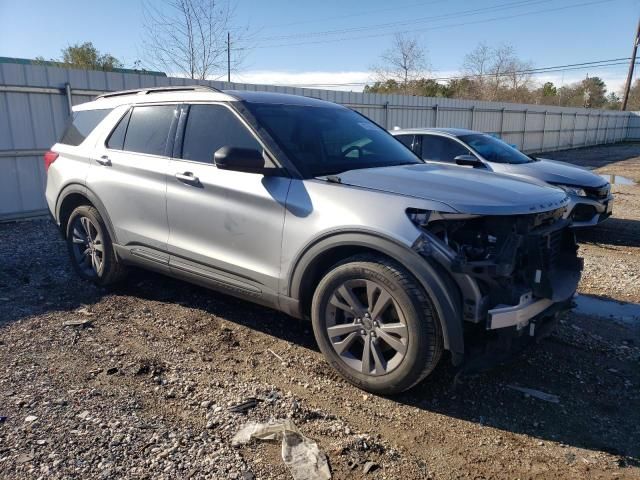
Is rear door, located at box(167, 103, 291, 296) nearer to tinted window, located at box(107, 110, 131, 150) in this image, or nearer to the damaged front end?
tinted window, located at box(107, 110, 131, 150)

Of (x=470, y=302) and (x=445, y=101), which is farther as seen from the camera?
(x=445, y=101)

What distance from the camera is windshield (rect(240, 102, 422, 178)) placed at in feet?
12.3

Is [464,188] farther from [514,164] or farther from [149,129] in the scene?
[514,164]

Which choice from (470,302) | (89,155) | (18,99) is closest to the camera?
(470,302)

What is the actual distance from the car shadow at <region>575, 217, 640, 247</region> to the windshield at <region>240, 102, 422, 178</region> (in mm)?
4899

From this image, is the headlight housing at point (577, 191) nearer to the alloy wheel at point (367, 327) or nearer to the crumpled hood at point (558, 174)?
the crumpled hood at point (558, 174)

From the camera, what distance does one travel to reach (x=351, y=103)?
14938 millimetres

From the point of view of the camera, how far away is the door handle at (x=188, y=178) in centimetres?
398

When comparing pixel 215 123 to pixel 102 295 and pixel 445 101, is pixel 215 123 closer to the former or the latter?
pixel 102 295

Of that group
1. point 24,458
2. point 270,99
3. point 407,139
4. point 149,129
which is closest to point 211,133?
point 270,99

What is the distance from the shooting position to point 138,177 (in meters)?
4.43

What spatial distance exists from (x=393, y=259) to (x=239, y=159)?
1223 mm

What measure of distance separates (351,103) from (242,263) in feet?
39.4

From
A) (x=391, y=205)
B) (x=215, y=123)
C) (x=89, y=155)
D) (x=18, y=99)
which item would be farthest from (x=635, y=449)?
(x=18, y=99)
